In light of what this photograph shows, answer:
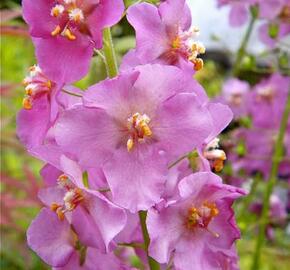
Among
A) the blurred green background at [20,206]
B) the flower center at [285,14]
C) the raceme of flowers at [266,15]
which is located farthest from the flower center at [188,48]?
the flower center at [285,14]

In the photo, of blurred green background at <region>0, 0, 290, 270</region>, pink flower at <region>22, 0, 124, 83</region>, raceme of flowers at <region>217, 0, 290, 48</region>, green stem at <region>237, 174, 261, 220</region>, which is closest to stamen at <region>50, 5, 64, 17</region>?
pink flower at <region>22, 0, 124, 83</region>

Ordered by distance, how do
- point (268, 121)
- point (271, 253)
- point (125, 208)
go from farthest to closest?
point (268, 121)
point (271, 253)
point (125, 208)

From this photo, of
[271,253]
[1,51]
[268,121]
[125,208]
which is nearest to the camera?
[125,208]

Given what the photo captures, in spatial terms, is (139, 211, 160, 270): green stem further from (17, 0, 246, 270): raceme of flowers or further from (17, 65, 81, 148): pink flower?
(17, 65, 81, 148): pink flower

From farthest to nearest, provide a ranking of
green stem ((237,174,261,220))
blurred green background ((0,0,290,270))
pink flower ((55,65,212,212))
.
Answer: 1. green stem ((237,174,261,220))
2. blurred green background ((0,0,290,270))
3. pink flower ((55,65,212,212))

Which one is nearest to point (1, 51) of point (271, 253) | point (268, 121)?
point (268, 121)

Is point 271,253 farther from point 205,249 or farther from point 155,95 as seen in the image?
point 155,95

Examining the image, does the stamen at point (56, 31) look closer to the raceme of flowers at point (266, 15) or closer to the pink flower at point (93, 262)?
the pink flower at point (93, 262)
